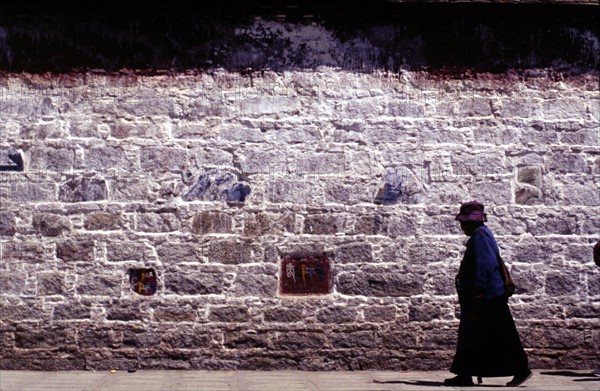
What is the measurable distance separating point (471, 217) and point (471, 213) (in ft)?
0.13

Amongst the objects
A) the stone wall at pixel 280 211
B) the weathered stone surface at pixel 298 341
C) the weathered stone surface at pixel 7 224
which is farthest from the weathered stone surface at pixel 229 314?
the weathered stone surface at pixel 7 224

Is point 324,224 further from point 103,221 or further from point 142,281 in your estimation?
point 103,221

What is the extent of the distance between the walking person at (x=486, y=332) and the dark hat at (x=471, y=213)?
9.4 inches

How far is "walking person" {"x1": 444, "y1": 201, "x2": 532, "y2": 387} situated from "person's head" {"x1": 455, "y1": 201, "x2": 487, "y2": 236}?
0.21 meters

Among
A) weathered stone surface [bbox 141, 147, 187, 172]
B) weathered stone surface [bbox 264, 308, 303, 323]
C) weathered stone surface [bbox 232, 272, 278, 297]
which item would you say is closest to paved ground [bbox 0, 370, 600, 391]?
weathered stone surface [bbox 264, 308, 303, 323]

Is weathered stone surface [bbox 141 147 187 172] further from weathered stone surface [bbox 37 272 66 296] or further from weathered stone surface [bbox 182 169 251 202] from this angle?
weathered stone surface [bbox 37 272 66 296]

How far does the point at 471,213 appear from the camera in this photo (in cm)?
848

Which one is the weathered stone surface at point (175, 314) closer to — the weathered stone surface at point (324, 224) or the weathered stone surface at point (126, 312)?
the weathered stone surface at point (126, 312)

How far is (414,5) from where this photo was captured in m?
9.57

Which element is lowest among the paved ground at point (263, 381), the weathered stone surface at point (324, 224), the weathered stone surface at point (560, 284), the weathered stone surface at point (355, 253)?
the paved ground at point (263, 381)

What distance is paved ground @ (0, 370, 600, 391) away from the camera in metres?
8.07

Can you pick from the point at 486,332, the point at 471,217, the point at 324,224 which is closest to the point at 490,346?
the point at 486,332

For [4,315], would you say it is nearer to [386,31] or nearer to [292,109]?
[292,109]

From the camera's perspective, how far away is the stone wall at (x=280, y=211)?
30.3 feet
